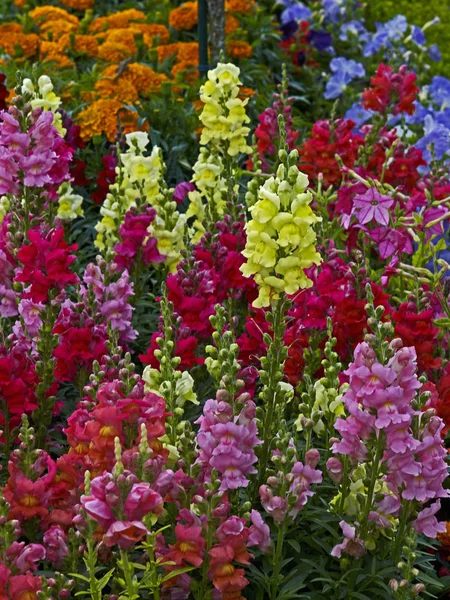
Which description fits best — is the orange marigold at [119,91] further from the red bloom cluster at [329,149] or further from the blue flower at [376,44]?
the blue flower at [376,44]

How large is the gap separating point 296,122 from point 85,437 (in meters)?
3.89

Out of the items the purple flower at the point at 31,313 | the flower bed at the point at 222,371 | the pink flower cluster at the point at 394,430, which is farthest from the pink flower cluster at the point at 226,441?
the purple flower at the point at 31,313

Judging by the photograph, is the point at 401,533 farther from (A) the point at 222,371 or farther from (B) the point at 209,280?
(B) the point at 209,280

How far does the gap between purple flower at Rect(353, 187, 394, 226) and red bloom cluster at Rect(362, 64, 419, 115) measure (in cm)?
150

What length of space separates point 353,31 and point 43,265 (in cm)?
527

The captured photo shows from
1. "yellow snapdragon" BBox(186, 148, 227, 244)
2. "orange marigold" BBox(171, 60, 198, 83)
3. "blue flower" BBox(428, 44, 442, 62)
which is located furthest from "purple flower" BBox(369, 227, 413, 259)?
"blue flower" BBox(428, 44, 442, 62)

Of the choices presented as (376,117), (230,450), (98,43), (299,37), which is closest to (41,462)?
(230,450)

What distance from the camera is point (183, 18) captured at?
22.2 feet

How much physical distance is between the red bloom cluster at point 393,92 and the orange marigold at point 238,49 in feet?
5.67

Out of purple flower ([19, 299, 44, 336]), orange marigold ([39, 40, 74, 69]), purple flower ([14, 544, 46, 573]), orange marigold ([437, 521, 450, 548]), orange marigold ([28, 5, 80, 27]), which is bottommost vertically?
orange marigold ([437, 521, 450, 548])

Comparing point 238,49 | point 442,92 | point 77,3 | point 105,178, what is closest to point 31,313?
point 105,178

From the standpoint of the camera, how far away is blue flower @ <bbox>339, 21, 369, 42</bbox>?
305 inches

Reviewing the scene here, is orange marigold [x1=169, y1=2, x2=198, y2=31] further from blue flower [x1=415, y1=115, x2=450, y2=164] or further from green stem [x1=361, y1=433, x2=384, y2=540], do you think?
green stem [x1=361, y1=433, x2=384, y2=540]

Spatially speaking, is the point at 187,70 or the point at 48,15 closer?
the point at 187,70
